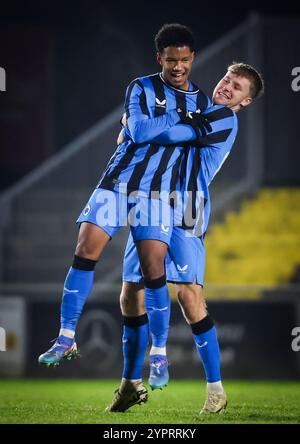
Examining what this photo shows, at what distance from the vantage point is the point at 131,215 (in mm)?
4484

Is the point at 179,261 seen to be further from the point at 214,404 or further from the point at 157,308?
the point at 214,404

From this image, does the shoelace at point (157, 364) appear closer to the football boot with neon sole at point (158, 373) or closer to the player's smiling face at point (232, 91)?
the football boot with neon sole at point (158, 373)

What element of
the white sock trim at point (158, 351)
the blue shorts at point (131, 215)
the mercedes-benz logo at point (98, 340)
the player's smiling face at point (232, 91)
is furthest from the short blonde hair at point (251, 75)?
the mercedes-benz logo at point (98, 340)

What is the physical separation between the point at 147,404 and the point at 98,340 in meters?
2.62

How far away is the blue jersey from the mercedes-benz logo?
3.32 meters

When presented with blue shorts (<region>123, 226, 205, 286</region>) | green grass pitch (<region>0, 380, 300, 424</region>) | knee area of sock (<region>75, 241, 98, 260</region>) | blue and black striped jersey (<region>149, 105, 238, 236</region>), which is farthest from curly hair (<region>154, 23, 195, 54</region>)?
green grass pitch (<region>0, 380, 300, 424</region>)

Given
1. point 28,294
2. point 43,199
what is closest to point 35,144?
point 43,199

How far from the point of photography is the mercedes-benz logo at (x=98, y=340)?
304 inches

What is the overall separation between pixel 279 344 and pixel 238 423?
353 cm

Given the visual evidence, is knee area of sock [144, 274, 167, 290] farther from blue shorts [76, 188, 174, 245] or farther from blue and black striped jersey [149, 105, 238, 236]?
blue and black striped jersey [149, 105, 238, 236]

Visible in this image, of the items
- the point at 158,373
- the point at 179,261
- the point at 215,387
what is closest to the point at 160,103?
the point at 179,261

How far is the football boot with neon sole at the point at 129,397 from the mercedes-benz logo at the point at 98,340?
3049 millimetres

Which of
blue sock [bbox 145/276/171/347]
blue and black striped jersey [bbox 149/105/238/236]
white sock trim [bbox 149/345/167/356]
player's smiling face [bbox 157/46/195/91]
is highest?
player's smiling face [bbox 157/46/195/91]

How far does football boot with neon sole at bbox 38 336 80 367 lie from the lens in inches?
164
